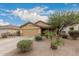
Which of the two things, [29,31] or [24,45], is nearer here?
[24,45]

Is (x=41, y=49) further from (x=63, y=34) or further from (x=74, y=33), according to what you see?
(x=74, y=33)

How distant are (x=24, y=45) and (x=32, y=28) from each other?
28 centimetres

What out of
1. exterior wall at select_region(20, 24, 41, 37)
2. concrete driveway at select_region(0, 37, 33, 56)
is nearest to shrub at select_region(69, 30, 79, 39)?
exterior wall at select_region(20, 24, 41, 37)

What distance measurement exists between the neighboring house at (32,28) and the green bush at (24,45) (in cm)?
12

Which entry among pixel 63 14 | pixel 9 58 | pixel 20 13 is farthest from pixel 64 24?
pixel 9 58

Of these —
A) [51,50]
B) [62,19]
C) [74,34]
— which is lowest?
[51,50]

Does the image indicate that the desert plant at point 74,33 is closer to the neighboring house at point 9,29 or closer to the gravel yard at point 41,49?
the gravel yard at point 41,49

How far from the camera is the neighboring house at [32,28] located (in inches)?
92.3

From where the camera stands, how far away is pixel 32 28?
2369 mm

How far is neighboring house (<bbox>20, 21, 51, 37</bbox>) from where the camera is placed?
234 cm

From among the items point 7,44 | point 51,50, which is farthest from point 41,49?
point 7,44

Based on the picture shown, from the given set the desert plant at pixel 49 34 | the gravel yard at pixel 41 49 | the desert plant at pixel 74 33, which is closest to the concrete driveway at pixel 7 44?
the gravel yard at pixel 41 49

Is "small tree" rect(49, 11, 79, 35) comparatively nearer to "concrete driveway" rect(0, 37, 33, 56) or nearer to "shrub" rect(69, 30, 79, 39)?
"shrub" rect(69, 30, 79, 39)

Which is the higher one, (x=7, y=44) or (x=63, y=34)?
(x=63, y=34)
